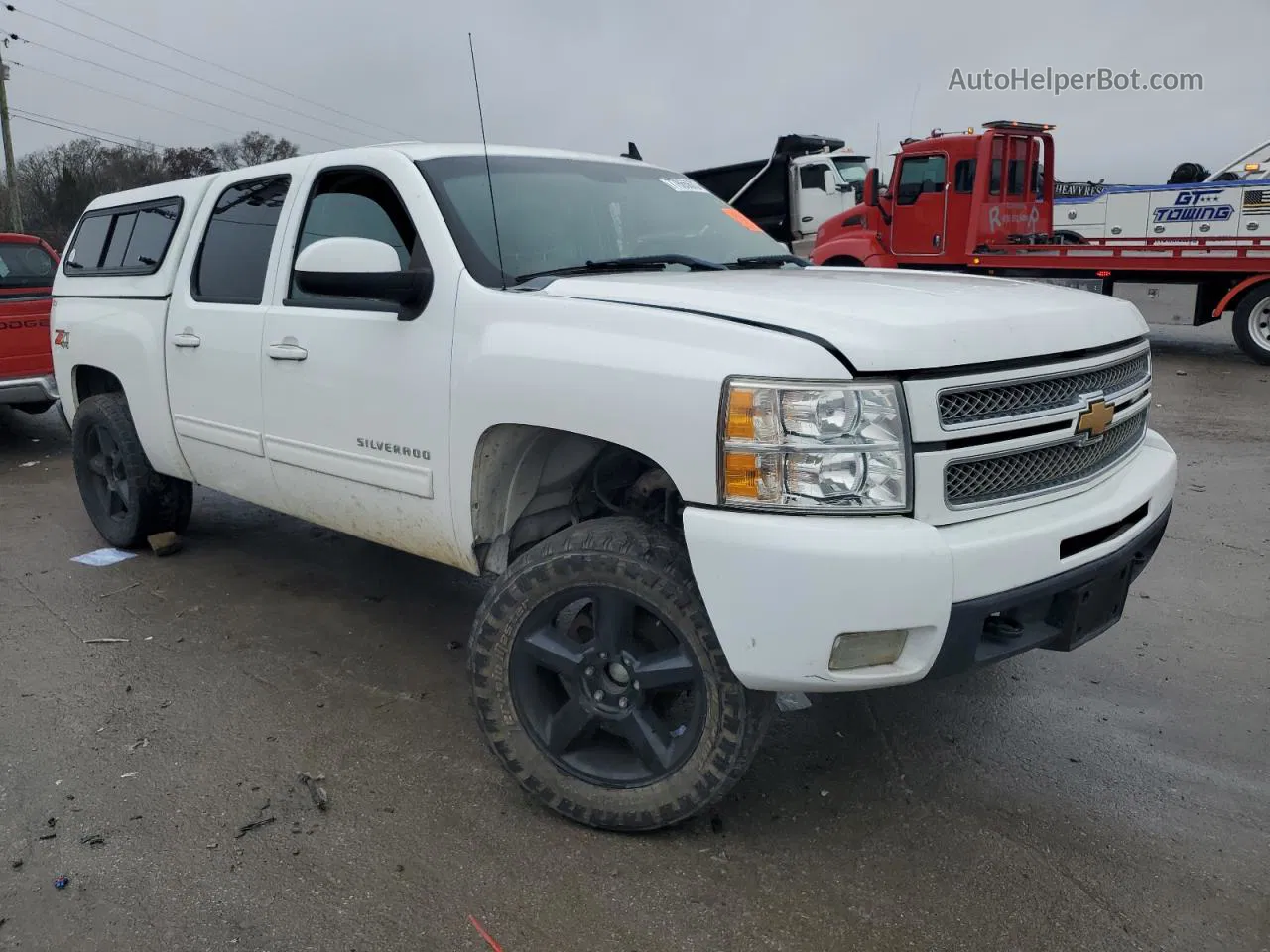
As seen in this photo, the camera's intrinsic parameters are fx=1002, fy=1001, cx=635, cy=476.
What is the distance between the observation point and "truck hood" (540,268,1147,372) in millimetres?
2354

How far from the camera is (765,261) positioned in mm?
3887

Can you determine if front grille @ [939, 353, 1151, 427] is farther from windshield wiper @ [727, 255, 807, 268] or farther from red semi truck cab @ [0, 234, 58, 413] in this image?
red semi truck cab @ [0, 234, 58, 413]

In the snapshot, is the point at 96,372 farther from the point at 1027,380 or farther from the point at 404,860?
the point at 1027,380

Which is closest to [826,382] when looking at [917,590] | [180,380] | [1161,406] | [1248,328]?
[917,590]

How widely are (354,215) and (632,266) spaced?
109 centimetres

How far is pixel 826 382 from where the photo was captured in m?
2.31

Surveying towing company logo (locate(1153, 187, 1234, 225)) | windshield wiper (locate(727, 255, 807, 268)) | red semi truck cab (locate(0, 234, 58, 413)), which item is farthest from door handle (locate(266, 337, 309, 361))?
towing company logo (locate(1153, 187, 1234, 225))

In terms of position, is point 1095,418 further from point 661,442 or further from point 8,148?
point 8,148

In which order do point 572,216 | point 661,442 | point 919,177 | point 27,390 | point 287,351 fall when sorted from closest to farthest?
point 661,442 < point 572,216 < point 287,351 < point 27,390 < point 919,177

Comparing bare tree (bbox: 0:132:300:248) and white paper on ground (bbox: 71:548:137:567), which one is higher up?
bare tree (bbox: 0:132:300:248)

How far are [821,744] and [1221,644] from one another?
6.18ft

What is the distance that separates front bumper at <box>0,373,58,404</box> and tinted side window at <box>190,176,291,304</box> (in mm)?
4474

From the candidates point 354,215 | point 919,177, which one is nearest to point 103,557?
point 354,215

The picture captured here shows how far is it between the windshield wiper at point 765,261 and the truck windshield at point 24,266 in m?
7.42
